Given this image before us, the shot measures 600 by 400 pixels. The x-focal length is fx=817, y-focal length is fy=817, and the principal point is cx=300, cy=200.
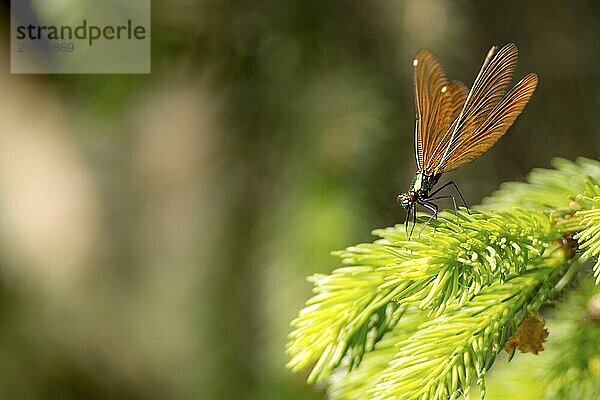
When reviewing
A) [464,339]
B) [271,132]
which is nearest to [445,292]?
[464,339]

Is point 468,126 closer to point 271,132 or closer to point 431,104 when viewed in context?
point 431,104

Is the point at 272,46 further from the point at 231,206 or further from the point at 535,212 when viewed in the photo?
the point at 535,212

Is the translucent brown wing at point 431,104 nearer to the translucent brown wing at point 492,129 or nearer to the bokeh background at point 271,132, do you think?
the translucent brown wing at point 492,129

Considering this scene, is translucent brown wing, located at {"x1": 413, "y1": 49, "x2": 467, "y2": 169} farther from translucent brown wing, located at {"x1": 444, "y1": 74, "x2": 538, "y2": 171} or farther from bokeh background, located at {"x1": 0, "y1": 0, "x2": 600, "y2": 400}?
bokeh background, located at {"x1": 0, "y1": 0, "x2": 600, "y2": 400}

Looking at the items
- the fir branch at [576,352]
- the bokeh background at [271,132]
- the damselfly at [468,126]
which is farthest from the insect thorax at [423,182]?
the bokeh background at [271,132]

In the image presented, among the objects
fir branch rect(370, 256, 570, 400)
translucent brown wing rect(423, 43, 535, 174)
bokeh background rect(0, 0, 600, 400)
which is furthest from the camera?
bokeh background rect(0, 0, 600, 400)

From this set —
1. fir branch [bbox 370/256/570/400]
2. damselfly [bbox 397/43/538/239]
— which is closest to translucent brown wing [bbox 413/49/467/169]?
damselfly [bbox 397/43/538/239]

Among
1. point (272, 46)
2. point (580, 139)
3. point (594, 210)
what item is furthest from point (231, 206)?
point (594, 210)
